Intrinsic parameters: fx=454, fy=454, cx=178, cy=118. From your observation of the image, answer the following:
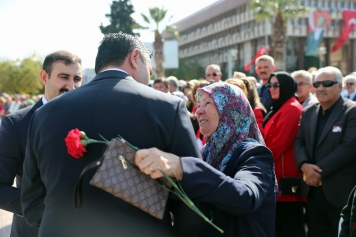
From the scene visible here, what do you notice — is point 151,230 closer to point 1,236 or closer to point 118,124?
point 118,124

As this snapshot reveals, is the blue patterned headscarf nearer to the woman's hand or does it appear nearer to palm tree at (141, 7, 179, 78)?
the woman's hand

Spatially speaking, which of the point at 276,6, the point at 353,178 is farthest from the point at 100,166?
the point at 276,6

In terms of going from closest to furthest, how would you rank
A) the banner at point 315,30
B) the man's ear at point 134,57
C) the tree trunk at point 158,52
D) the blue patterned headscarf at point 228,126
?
the man's ear at point 134,57 < the blue patterned headscarf at point 228,126 < the tree trunk at point 158,52 < the banner at point 315,30

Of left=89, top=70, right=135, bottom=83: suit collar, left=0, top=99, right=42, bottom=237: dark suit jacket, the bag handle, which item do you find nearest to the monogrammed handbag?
the bag handle

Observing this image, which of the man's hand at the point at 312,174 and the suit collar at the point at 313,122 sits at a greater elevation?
the suit collar at the point at 313,122

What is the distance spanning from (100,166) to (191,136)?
479mm

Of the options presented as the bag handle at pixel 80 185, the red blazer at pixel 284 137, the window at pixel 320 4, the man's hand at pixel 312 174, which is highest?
the window at pixel 320 4

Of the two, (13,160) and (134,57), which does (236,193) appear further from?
(13,160)

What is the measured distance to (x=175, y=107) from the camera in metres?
2.16

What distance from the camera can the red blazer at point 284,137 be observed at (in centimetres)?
549

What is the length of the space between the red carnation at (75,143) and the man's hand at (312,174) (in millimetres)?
3703

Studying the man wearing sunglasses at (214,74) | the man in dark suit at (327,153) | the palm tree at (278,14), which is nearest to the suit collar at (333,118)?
the man in dark suit at (327,153)

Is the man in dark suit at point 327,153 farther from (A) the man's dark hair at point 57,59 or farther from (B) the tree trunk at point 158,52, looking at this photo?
(B) the tree trunk at point 158,52

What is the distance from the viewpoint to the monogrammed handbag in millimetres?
1937
